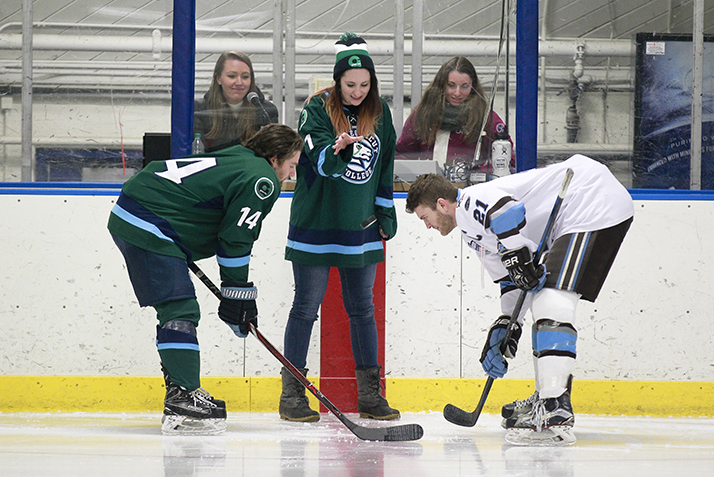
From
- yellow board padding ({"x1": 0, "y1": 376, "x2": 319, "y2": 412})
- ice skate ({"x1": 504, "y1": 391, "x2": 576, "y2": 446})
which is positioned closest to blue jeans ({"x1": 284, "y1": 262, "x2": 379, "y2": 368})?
yellow board padding ({"x1": 0, "y1": 376, "x2": 319, "y2": 412})

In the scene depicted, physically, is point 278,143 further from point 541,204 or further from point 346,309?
point 541,204

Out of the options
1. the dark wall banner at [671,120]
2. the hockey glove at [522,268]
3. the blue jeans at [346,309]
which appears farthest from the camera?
the dark wall banner at [671,120]

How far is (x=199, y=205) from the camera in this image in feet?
7.94

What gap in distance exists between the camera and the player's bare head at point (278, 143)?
2488mm

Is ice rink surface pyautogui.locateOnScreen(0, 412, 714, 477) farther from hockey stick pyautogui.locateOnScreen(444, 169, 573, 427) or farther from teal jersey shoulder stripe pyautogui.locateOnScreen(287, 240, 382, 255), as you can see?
teal jersey shoulder stripe pyautogui.locateOnScreen(287, 240, 382, 255)

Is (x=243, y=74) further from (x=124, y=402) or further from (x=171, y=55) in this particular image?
(x=124, y=402)

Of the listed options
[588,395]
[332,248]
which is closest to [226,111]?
[332,248]

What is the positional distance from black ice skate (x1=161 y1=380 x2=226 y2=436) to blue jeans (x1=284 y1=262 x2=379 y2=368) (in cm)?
38

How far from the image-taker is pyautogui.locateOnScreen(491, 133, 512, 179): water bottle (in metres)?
3.36

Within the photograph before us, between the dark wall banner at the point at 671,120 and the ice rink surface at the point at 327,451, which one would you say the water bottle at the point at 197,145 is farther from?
the dark wall banner at the point at 671,120

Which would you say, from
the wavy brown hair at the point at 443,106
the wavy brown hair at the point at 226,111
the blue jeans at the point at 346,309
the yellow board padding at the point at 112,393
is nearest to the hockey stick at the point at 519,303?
the blue jeans at the point at 346,309

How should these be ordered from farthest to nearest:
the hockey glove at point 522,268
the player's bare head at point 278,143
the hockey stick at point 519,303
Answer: the player's bare head at point 278,143
the hockey stick at point 519,303
the hockey glove at point 522,268

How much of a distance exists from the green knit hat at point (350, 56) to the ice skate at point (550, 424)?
4.22 feet

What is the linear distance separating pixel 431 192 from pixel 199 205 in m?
0.70
